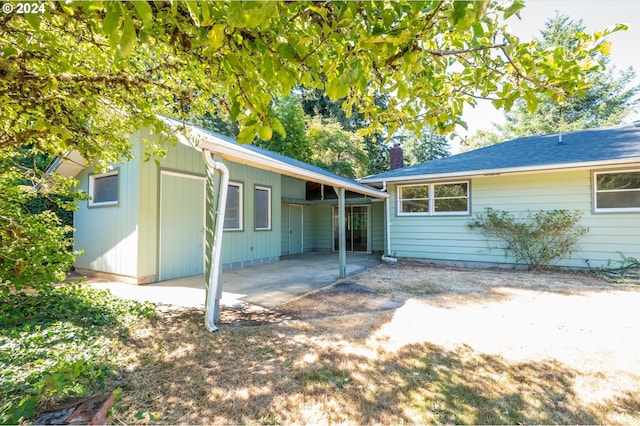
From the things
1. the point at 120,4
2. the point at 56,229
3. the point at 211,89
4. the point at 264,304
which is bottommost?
the point at 264,304

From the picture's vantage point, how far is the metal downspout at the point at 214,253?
355 cm

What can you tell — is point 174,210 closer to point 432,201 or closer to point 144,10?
point 144,10

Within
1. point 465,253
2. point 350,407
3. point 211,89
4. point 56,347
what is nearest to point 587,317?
point 350,407

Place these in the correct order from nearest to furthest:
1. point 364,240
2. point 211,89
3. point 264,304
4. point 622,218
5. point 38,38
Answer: point 38,38 → point 211,89 → point 264,304 → point 622,218 → point 364,240

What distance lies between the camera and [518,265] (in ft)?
25.4

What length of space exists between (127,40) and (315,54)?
93 centimetres

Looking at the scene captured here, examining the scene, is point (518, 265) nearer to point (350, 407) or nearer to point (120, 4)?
point (350, 407)

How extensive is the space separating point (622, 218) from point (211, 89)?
9.36 meters

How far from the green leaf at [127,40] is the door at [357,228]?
37.7 feet

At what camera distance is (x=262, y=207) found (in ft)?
30.3

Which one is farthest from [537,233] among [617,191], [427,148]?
[427,148]

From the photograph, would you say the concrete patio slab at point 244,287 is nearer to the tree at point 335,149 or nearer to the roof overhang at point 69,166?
the roof overhang at point 69,166

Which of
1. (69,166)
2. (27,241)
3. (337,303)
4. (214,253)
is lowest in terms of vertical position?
(337,303)

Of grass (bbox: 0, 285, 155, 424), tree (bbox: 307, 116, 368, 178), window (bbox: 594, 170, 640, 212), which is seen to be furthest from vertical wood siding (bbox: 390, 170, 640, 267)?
tree (bbox: 307, 116, 368, 178)
